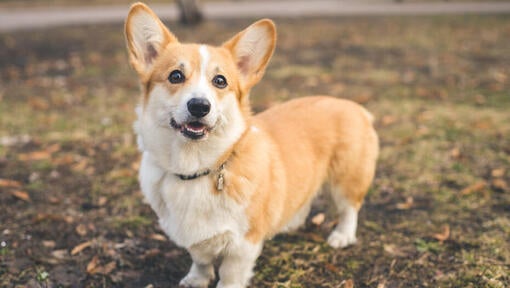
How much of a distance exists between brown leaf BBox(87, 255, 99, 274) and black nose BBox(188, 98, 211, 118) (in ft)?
4.97

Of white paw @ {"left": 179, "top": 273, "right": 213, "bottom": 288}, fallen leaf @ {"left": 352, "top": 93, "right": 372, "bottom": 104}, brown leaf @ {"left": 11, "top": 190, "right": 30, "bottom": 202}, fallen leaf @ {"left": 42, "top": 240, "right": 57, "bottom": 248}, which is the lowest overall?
white paw @ {"left": 179, "top": 273, "right": 213, "bottom": 288}

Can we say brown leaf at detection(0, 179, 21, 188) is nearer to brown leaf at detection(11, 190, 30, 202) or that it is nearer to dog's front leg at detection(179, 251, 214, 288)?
brown leaf at detection(11, 190, 30, 202)

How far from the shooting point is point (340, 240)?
3572 millimetres

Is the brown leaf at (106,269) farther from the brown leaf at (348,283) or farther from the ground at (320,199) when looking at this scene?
the brown leaf at (348,283)

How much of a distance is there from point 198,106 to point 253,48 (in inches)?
28.3

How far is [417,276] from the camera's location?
3.20m

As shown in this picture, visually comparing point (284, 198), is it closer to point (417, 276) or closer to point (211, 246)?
point (211, 246)

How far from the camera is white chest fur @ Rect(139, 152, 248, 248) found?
2.74 meters

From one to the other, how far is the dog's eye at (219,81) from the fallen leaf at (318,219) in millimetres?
1645

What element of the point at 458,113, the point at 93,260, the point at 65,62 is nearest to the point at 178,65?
the point at 93,260

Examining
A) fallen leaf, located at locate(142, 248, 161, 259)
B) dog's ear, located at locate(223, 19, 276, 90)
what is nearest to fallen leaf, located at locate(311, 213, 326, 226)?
fallen leaf, located at locate(142, 248, 161, 259)

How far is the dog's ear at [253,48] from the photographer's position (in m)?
2.96

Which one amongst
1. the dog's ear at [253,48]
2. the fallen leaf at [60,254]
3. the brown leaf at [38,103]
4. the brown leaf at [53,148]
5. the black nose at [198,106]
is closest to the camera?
the black nose at [198,106]

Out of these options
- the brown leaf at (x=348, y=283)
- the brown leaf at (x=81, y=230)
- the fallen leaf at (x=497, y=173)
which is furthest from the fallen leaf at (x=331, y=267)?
the fallen leaf at (x=497, y=173)
